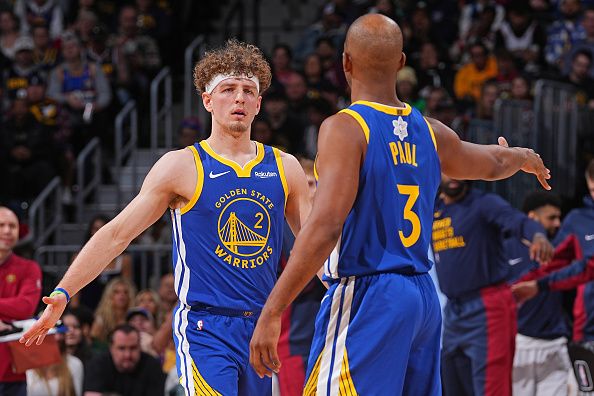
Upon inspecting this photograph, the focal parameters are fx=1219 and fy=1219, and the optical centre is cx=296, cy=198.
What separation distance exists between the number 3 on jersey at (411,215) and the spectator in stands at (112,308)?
23.2 feet

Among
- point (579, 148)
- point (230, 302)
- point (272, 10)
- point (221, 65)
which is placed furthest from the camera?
point (272, 10)

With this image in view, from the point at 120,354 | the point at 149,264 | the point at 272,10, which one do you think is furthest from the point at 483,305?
the point at 272,10

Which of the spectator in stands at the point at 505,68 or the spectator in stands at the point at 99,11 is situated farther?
the spectator in stands at the point at 99,11

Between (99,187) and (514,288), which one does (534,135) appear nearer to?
(514,288)

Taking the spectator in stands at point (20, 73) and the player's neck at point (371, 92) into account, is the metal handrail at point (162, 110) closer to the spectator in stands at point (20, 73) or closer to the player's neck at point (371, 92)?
the spectator in stands at point (20, 73)

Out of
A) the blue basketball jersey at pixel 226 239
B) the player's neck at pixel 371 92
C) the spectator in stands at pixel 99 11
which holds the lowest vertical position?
the blue basketball jersey at pixel 226 239

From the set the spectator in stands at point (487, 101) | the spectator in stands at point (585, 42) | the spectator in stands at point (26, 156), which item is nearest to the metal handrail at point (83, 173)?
the spectator in stands at point (26, 156)

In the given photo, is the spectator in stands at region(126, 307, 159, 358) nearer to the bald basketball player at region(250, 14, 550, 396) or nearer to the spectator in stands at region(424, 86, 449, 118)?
the spectator in stands at region(424, 86, 449, 118)

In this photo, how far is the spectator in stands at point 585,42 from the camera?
1466 centimetres

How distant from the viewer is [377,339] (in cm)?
504

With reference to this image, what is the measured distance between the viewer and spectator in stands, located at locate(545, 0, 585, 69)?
15.6m

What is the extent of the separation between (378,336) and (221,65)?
6.96 feet

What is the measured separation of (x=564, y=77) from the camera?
14.3 m

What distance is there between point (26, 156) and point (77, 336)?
4.45m
